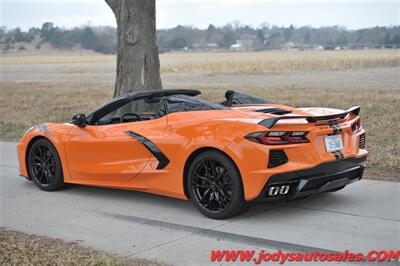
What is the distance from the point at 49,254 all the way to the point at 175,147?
1.79m

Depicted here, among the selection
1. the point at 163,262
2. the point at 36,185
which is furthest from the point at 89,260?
the point at 36,185

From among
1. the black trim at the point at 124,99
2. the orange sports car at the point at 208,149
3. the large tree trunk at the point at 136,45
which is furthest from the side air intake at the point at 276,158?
the large tree trunk at the point at 136,45

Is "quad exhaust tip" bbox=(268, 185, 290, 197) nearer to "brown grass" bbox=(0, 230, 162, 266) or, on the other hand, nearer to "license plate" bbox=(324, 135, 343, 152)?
"license plate" bbox=(324, 135, 343, 152)

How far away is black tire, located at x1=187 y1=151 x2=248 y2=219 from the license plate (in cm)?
93

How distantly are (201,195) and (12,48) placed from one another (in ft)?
487

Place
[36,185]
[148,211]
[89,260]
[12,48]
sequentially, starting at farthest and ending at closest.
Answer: [12,48], [36,185], [148,211], [89,260]

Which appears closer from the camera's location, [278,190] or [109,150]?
[278,190]

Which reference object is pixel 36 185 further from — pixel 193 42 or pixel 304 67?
pixel 193 42

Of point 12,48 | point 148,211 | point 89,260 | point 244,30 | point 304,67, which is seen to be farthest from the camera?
point 12,48

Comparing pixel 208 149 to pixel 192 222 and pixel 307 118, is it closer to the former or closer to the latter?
pixel 192 222

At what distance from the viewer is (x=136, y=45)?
1118cm

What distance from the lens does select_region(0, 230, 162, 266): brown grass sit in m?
4.90

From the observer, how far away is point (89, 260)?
4.90 metres

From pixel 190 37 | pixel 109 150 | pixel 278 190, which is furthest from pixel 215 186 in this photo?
pixel 190 37
